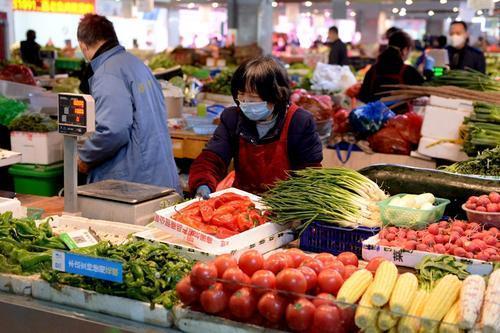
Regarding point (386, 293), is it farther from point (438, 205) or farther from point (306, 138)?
point (306, 138)

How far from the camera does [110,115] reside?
5.00 metres

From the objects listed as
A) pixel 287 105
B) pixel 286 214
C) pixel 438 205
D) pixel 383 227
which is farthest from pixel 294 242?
pixel 287 105

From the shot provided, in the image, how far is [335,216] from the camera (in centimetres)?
346

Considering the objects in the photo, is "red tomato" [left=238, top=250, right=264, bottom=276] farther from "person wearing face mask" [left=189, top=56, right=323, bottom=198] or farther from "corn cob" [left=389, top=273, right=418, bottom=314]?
"person wearing face mask" [left=189, top=56, right=323, bottom=198]

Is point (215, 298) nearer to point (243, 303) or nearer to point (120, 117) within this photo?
point (243, 303)

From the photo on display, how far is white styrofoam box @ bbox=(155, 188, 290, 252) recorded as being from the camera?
10.3ft

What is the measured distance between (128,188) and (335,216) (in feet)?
4.38

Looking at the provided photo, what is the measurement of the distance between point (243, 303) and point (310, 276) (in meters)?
0.27

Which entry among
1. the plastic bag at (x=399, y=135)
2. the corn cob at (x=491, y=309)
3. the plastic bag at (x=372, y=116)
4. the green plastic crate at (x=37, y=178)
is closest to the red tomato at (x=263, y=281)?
the corn cob at (x=491, y=309)

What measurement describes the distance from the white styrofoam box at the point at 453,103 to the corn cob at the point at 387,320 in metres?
4.53

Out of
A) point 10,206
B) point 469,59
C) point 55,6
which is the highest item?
point 55,6

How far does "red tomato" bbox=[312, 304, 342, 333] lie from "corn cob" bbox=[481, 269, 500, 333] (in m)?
0.47

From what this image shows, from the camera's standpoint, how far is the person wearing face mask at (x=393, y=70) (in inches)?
335

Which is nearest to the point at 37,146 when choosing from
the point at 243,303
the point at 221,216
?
the point at 221,216
